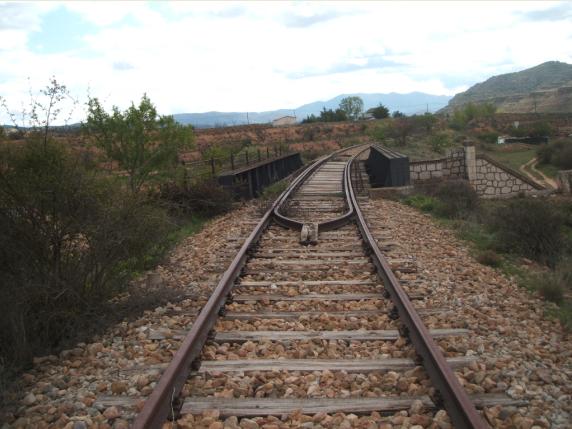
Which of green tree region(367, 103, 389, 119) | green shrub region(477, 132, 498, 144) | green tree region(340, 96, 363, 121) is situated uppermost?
green tree region(340, 96, 363, 121)

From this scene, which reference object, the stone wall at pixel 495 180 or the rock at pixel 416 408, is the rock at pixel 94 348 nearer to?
the rock at pixel 416 408

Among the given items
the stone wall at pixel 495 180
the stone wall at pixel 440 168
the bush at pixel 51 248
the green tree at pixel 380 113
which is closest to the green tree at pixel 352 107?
the green tree at pixel 380 113

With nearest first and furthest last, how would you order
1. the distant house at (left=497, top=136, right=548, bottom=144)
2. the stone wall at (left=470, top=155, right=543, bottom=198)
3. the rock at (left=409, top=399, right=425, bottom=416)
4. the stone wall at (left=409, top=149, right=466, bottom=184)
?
the rock at (left=409, top=399, right=425, bottom=416) → the stone wall at (left=409, top=149, right=466, bottom=184) → the stone wall at (left=470, top=155, right=543, bottom=198) → the distant house at (left=497, top=136, right=548, bottom=144)

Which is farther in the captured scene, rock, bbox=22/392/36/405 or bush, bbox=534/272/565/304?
bush, bbox=534/272/565/304

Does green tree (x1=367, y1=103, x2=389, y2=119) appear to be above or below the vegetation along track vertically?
above

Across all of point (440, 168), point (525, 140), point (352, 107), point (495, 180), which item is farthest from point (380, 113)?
point (440, 168)

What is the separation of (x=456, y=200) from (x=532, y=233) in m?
5.78

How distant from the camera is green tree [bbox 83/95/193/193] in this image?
12.4 m

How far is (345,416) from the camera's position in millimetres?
3602

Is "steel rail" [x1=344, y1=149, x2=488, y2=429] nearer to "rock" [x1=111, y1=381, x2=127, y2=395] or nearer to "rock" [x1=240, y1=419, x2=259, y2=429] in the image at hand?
"rock" [x1=240, y1=419, x2=259, y2=429]

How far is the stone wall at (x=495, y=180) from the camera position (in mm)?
27734

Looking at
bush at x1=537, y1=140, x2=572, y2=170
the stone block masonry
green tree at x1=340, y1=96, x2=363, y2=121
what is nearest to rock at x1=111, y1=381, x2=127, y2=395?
the stone block masonry

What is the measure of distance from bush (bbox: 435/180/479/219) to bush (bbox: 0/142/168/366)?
9.12 metres

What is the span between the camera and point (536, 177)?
35.4m
